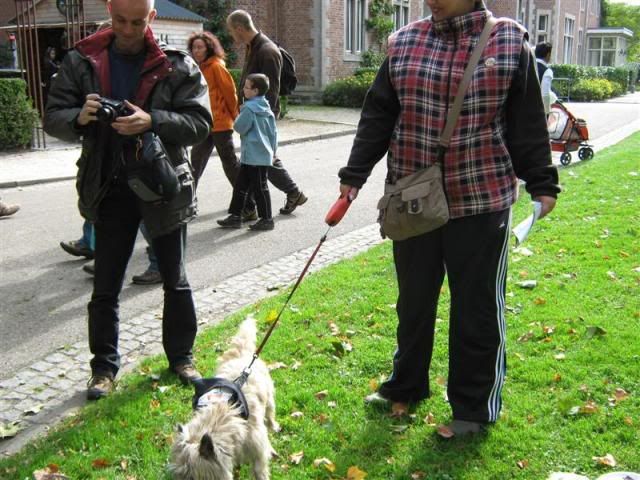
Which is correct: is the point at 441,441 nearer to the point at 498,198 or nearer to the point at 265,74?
the point at 498,198

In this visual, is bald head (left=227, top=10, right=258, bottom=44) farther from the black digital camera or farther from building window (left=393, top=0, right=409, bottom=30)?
building window (left=393, top=0, right=409, bottom=30)

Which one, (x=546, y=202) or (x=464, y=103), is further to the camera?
(x=546, y=202)

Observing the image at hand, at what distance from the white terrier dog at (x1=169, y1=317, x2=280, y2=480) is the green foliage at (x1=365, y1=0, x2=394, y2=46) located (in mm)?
28568

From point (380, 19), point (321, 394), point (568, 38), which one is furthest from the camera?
point (568, 38)

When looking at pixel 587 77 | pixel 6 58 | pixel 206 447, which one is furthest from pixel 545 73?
pixel 587 77

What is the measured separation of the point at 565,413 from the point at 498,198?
1257mm

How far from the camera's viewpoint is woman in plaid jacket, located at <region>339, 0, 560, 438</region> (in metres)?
3.03

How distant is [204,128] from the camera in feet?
12.4

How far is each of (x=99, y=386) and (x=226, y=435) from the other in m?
1.63

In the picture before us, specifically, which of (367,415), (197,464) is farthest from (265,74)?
(197,464)

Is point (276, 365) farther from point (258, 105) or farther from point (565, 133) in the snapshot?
point (565, 133)

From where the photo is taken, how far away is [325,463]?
322 centimetres

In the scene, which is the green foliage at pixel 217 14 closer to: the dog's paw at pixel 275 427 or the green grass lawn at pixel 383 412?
the green grass lawn at pixel 383 412

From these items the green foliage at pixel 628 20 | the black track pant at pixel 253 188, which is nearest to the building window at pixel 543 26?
the green foliage at pixel 628 20
